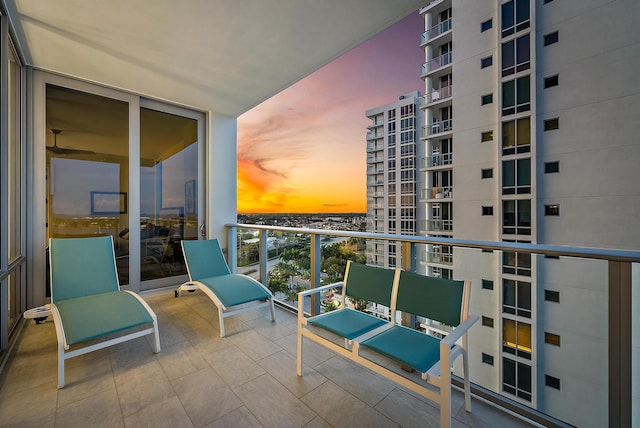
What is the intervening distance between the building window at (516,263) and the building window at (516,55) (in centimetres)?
777

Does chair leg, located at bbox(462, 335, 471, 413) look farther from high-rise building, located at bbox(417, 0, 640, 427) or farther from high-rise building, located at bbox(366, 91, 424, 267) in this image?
high-rise building, located at bbox(366, 91, 424, 267)

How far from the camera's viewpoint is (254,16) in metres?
2.23

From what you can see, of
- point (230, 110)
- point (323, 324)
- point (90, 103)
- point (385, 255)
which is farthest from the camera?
point (230, 110)

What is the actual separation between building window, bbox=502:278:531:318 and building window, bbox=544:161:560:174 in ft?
21.4

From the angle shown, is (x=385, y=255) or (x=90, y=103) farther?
(x=90, y=103)

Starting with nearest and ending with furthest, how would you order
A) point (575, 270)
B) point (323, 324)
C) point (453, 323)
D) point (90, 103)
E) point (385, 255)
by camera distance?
point (575, 270)
point (453, 323)
point (323, 324)
point (385, 255)
point (90, 103)

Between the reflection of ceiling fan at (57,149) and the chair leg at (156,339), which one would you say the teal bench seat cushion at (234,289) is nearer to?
the chair leg at (156,339)

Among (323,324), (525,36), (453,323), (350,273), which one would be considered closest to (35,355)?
(323,324)

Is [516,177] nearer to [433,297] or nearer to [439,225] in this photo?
[439,225]

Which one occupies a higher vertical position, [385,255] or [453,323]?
[385,255]

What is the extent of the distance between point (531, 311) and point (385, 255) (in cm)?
108

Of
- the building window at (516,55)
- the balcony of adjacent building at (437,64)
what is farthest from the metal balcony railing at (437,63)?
the building window at (516,55)

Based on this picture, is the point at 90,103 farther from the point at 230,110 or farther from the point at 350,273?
the point at 350,273

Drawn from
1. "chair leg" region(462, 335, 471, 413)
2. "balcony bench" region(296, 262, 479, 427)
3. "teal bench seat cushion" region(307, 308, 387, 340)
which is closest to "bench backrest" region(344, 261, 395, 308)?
"balcony bench" region(296, 262, 479, 427)
